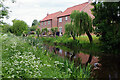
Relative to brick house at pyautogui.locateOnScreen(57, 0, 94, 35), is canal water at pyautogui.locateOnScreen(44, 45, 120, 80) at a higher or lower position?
lower

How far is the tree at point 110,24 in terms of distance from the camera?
33.4ft

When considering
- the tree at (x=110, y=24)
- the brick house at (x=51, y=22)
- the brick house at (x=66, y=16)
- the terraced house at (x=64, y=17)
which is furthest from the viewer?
the brick house at (x=51, y=22)

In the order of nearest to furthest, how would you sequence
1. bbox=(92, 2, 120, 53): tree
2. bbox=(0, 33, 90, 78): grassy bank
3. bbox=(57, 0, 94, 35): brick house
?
bbox=(0, 33, 90, 78): grassy bank, bbox=(92, 2, 120, 53): tree, bbox=(57, 0, 94, 35): brick house

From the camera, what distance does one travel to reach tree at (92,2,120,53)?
1017 cm

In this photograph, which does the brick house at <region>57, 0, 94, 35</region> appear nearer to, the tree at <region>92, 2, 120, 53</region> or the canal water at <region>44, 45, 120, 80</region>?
the tree at <region>92, 2, 120, 53</region>

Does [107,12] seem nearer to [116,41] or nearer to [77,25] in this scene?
[116,41]

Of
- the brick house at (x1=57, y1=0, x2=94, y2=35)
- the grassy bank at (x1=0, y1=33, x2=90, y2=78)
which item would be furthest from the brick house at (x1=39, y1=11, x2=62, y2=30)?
the grassy bank at (x1=0, y1=33, x2=90, y2=78)

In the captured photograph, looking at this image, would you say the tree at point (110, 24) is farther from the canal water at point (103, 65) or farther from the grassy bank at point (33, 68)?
the grassy bank at point (33, 68)

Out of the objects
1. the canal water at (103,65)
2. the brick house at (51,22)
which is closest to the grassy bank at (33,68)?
the canal water at (103,65)

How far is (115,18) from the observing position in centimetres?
1062

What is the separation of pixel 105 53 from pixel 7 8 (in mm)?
12683

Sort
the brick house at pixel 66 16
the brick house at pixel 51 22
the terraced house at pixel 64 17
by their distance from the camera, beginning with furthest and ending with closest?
the brick house at pixel 51 22 < the brick house at pixel 66 16 < the terraced house at pixel 64 17

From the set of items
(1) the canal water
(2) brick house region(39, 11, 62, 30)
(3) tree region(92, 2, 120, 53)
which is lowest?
(1) the canal water

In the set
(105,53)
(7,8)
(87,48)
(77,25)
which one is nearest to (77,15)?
(77,25)
